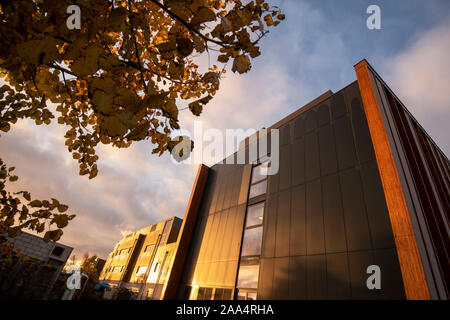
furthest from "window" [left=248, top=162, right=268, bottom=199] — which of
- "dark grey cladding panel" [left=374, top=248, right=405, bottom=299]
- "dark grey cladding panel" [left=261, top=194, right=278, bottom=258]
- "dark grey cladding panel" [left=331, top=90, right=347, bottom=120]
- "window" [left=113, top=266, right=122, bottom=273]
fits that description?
"window" [left=113, top=266, right=122, bottom=273]

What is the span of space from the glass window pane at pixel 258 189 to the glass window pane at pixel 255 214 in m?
0.65

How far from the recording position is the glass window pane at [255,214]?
32.7 ft

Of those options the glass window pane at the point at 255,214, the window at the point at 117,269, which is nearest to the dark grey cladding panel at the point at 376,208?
the glass window pane at the point at 255,214

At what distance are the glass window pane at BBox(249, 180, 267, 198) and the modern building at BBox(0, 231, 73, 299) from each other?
16582 millimetres

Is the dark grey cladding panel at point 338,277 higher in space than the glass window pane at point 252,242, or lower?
lower

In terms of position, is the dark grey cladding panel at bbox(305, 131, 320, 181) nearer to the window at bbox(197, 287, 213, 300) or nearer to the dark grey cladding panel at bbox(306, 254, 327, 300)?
the dark grey cladding panel at bbox(306, 254, 327, 300)

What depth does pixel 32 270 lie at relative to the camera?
64.4 ft

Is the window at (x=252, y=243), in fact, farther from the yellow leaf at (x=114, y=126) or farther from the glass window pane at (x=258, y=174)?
the yellow leaf at (x=114, y=126)

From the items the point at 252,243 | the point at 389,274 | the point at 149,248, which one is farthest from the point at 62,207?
the point at 149,248

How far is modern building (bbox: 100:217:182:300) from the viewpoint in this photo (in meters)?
22.0

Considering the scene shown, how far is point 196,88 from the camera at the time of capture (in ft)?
11.1

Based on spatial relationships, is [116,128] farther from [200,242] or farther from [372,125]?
[200,242]

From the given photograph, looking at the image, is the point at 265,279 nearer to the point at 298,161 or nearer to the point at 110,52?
the point at 298,161
